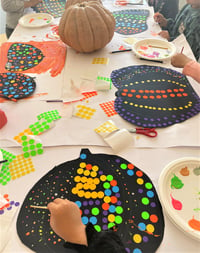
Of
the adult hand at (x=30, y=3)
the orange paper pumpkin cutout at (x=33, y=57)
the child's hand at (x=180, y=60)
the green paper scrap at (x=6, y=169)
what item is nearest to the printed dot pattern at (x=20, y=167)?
the green paper scrap at (x=6, y=169)

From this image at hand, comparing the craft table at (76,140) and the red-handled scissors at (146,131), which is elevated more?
the red-handled scissors at (146,131)

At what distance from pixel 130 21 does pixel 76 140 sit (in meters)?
1.07

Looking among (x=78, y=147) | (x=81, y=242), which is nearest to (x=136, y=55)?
(x=78, y=147)

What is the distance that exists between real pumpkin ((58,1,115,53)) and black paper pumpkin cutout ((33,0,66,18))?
0.57m

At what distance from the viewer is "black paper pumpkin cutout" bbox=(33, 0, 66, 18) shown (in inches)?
62.5

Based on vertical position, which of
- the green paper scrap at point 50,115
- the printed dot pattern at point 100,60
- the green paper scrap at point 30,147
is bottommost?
the green paper scrap at point 30,147

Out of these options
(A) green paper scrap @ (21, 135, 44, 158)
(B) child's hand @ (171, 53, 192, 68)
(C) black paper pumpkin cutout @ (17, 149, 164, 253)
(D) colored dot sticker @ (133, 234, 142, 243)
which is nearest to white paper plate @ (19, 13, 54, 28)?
(B) child's hand @ (171, 53, 192, 68)

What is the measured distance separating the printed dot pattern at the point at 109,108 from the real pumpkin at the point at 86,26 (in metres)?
0.39

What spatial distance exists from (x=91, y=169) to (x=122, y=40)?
90cm

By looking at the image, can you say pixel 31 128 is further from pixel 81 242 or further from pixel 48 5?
pixel 48 5

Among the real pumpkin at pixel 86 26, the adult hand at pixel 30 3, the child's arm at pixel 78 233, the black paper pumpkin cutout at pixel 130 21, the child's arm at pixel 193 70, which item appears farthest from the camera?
the adult hand at pixel 30 3

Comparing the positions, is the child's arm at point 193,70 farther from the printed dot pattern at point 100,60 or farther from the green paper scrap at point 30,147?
the green paper scrap at point 30,147

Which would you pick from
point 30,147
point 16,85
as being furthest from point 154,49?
point 30,147

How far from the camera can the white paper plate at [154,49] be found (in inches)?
43.7
